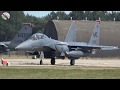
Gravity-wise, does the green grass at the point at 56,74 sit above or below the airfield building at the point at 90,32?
below

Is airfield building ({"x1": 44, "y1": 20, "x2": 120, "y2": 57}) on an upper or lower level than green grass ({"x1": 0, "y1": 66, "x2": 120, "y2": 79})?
upper

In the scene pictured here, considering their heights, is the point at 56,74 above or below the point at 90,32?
below

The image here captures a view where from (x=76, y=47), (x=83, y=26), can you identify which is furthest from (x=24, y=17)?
(x=76, y=47)

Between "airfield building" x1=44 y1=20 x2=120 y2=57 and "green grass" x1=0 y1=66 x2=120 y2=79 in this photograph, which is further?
"airfield building" x1=44 y1=20 x2=120 y2=57

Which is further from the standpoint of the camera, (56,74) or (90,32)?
(90,32)
